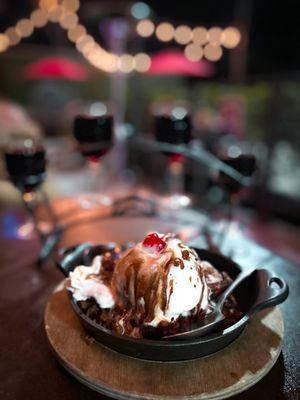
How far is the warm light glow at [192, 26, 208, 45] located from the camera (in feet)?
18.7

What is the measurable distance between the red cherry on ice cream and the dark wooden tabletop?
0.29m

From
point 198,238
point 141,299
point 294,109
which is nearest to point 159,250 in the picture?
point 141,299

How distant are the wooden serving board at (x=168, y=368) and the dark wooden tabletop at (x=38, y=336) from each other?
0.03 metres

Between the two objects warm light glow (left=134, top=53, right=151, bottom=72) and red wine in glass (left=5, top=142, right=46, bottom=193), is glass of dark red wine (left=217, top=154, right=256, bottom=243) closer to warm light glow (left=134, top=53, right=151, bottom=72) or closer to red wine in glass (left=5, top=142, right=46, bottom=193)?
red wine in glass (left=5, top=142, right=46, bottom=193)

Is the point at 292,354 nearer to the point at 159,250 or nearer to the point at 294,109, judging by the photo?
the point at 159,250

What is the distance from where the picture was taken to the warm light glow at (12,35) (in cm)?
574

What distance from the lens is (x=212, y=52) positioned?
6785 millimetres

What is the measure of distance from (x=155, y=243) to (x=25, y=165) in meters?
0.53

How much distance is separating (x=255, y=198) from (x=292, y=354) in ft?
13.8

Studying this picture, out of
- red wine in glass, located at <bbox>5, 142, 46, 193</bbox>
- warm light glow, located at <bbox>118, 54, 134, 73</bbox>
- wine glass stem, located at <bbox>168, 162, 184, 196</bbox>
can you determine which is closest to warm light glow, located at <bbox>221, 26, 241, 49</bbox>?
warm light glow, located at <bbox>118, 54, 134, 73</bbox>

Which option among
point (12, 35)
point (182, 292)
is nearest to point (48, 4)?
point (12, 35)

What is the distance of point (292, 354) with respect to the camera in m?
0.72

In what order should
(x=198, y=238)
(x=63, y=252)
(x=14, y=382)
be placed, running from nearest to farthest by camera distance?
(x=14, y=382), (x=63, y=252), (x=198, y=238)

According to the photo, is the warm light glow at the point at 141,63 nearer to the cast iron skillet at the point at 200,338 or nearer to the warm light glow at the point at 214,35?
the warm light glow at the point at 214,35
